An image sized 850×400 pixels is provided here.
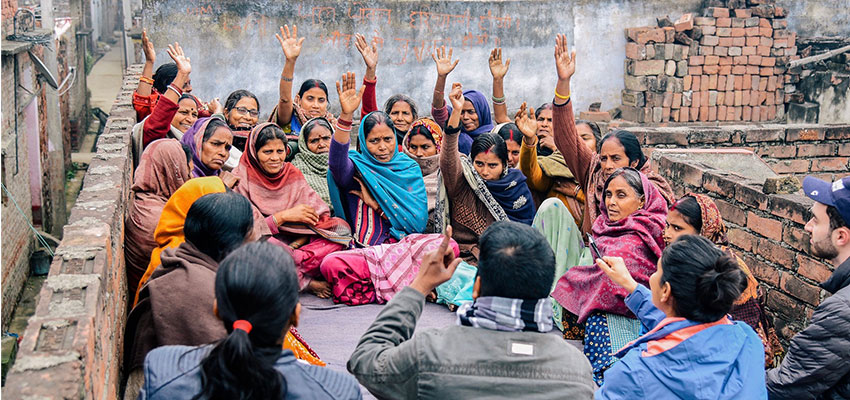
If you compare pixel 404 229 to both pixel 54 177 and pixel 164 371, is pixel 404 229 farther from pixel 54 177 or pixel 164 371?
pixel 54 177

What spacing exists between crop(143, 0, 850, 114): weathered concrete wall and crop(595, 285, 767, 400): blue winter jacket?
372 inches

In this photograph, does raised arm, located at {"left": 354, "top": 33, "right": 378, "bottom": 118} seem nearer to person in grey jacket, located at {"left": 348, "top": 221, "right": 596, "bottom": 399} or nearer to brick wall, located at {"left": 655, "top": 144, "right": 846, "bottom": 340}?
brick wall, located at {"left": 655, "top": 144, "right": 846, "bottom": 340}

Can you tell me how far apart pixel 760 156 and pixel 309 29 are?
6.68 m

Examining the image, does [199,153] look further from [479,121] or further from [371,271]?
[479,121]

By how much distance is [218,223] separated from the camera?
2.99 meters

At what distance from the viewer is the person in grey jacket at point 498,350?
2.25 metres

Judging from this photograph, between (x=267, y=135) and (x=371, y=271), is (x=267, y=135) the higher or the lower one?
the higher one

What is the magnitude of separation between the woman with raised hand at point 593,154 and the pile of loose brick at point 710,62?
301 inches

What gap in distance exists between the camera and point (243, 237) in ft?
10.1

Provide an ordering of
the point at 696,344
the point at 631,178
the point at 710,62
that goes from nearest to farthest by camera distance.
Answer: the point at 696,344 < the point at 631,178 < the point at 710,62

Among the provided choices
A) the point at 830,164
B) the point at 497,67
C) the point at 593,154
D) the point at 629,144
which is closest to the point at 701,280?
the point at 629,144

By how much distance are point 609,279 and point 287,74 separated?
3.09m

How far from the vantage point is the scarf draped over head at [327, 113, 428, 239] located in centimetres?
524

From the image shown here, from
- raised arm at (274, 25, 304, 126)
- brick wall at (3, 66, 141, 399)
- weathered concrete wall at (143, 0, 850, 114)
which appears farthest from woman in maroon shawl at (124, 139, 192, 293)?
weathered concrete wall at (143, 0, 850, 114)
